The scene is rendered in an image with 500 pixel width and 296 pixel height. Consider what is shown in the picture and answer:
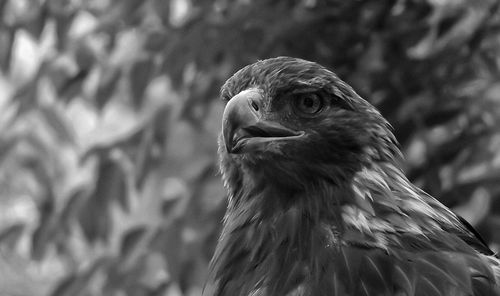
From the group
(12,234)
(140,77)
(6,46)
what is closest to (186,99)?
(140,77)

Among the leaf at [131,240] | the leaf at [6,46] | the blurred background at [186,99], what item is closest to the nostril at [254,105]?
the blurred background at [186,99]

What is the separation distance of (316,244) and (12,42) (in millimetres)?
2014

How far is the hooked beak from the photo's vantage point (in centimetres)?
255

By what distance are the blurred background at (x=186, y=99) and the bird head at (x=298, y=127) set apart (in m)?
0.91

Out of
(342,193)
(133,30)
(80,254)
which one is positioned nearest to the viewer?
(342,193)

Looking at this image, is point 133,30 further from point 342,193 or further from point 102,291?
point 342,193

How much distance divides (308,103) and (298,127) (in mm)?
73

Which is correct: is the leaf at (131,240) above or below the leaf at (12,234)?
below

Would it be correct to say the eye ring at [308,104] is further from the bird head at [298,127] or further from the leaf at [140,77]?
the leaf at [140,77]

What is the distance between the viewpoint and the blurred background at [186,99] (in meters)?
3.63

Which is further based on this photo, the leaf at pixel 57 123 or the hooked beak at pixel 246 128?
the leaf at pixel 57 123

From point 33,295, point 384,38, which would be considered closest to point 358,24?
point 384,38

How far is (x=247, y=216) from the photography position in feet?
8.84

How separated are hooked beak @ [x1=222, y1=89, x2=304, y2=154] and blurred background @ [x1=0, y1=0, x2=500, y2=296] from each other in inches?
44.0
